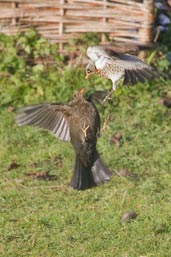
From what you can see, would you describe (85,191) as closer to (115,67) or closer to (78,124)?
(78,124)

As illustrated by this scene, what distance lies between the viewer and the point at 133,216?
6621mm

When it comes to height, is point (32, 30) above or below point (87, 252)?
above

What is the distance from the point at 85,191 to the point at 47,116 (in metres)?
1.23

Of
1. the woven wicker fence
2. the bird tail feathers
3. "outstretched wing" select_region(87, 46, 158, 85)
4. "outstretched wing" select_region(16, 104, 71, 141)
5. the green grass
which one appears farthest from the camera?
the woven wicker fence

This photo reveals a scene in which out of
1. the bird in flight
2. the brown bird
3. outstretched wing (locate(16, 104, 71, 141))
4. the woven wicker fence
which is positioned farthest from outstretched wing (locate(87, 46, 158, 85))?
the woven wicker fence

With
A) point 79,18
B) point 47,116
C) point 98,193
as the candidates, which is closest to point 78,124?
point 47,116

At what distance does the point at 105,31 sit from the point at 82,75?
1.81 ft

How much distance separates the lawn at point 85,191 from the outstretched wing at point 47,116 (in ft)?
2.60

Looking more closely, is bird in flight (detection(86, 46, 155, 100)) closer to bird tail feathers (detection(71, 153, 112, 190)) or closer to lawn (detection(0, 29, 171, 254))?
bird tail feathers (detection(71, 153, 112, 190))

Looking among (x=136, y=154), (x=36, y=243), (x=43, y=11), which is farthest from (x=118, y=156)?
(x=43, y=11)

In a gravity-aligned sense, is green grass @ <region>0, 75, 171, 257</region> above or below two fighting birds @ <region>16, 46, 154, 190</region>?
below

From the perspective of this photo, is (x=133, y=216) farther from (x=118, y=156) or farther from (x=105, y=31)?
(x=105, y=31)

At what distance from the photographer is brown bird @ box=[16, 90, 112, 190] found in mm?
5949

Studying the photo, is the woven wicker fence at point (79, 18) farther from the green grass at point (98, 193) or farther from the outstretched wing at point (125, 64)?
the outstretched wing at point (125, 64)
